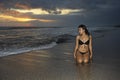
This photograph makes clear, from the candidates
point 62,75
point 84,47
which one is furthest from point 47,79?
point 84,47

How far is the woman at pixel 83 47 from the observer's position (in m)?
9.63

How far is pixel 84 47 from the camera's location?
9.69 meters

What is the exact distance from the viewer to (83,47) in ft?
31.8

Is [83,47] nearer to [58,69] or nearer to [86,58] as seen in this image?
[86,58]

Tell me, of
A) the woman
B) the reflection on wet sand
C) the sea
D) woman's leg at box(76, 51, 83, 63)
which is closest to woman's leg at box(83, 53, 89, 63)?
the woman

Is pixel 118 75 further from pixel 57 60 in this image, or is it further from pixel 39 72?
pixel 57 60

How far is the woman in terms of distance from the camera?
9633 millimetres

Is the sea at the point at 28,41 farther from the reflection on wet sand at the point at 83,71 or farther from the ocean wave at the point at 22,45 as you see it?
the reflection on wet sand at the point at 83,71

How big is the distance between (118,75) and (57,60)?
337 centimetres

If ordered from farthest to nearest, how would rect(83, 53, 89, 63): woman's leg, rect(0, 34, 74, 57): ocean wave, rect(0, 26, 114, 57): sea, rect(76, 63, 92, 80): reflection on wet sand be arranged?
rect(0, 26, 114, 57): sea, rect(0, 34, 74, 57): ocean wave, rect(83, 53, 89, 63): woman's leg, rect(76, 63, 92, 80): reflection on wet sand

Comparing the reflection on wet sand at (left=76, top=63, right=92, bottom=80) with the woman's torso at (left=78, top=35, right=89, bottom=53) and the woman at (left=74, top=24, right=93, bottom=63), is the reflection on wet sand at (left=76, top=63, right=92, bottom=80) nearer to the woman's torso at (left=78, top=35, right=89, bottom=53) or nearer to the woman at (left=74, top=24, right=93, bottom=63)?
the woman at (left=74, top=24, right=93, bottom=63)

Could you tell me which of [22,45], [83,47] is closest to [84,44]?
[83,47]

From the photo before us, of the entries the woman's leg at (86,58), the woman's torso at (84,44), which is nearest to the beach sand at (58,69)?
the woman's leg at (86,58)

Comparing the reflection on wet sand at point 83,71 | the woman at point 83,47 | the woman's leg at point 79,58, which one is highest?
the woman at point 83,47
